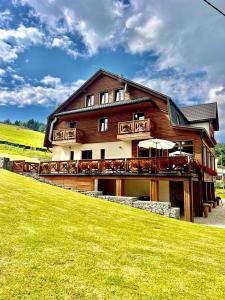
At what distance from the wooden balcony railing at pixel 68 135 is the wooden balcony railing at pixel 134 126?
470 cm

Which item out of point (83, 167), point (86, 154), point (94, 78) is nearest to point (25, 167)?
point (86, 154)

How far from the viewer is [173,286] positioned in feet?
14.7

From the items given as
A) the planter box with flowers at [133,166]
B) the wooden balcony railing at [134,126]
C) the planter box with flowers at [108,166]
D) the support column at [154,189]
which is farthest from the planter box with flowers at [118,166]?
the wooden balcony railing at [134,126]

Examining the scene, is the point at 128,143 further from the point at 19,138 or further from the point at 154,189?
A: the point at 19,138

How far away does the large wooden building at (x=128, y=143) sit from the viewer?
52.9 ft

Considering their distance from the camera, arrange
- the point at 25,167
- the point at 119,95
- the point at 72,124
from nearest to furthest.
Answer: the point at 25,167 → the point at 119,95 → the point at 72,124

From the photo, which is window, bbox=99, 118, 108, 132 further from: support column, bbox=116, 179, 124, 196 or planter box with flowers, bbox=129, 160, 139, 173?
support column, bbox=116, 179, 124, 196

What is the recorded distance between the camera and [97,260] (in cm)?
525

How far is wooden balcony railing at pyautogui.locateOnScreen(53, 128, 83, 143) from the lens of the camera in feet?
77.7

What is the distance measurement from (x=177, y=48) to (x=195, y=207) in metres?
11.7

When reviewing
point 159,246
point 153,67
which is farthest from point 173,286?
point 153,67

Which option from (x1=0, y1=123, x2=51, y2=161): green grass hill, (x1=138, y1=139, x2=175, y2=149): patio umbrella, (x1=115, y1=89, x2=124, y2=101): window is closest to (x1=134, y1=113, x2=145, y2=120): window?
(x1=115, y1=89, x2=124, y2=101): window

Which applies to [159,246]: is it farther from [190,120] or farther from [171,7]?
[190,120]

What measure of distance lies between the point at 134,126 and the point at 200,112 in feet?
32.1
